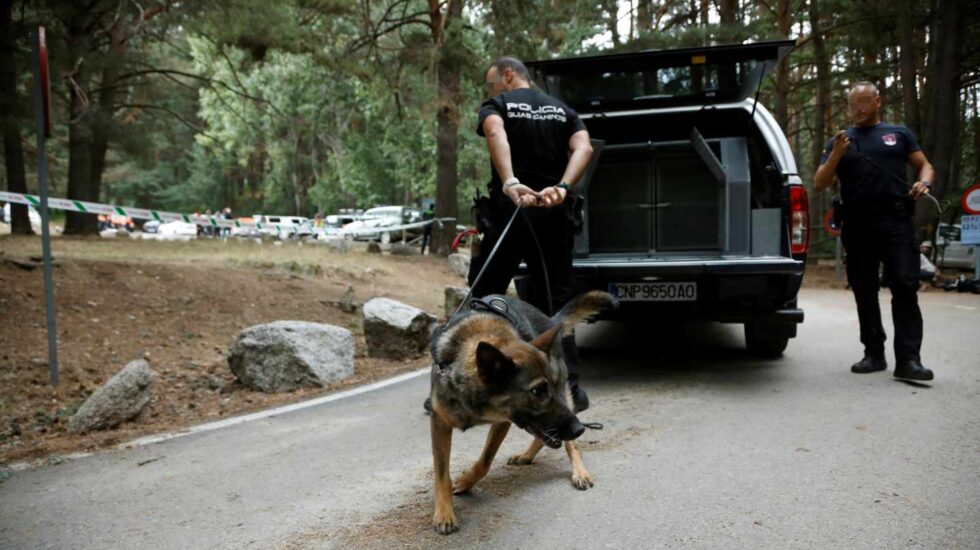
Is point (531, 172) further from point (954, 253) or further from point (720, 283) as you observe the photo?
point (954, 253)

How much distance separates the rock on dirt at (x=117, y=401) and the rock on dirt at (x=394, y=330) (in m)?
2.54

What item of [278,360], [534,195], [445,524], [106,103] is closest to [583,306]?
[534,195]

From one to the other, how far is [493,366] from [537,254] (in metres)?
1.61

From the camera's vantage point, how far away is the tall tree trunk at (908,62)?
1466 centimetres

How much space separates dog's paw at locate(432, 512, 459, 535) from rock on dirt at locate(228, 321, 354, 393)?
3.60 meters

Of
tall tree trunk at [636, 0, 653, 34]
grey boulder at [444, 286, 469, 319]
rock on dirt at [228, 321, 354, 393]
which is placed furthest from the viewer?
tall tree trunk at [636, 0, 653, 34]

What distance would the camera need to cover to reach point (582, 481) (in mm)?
3287

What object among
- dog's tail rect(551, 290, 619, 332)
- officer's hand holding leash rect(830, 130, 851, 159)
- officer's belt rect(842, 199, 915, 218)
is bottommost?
dog's tail rect(551, 290, 619, 332)

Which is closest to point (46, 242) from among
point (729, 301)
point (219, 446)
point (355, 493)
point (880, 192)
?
point (219, 446)

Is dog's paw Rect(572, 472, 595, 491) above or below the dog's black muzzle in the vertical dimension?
below

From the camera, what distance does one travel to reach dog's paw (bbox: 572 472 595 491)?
129 inches

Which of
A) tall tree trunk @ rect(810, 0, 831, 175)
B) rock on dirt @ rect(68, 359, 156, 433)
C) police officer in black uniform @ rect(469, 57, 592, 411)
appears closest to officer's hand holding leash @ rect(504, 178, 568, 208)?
police officer in black uniform @ rect(469, 57, 592, 411)

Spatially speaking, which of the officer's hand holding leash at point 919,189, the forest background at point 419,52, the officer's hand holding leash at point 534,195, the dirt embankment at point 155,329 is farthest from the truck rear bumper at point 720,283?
the forest background at point 419,52

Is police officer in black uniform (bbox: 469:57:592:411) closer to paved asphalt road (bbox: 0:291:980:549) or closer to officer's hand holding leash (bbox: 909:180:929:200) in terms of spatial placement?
paved asphalt road (bbox: 0:291:980:549)
